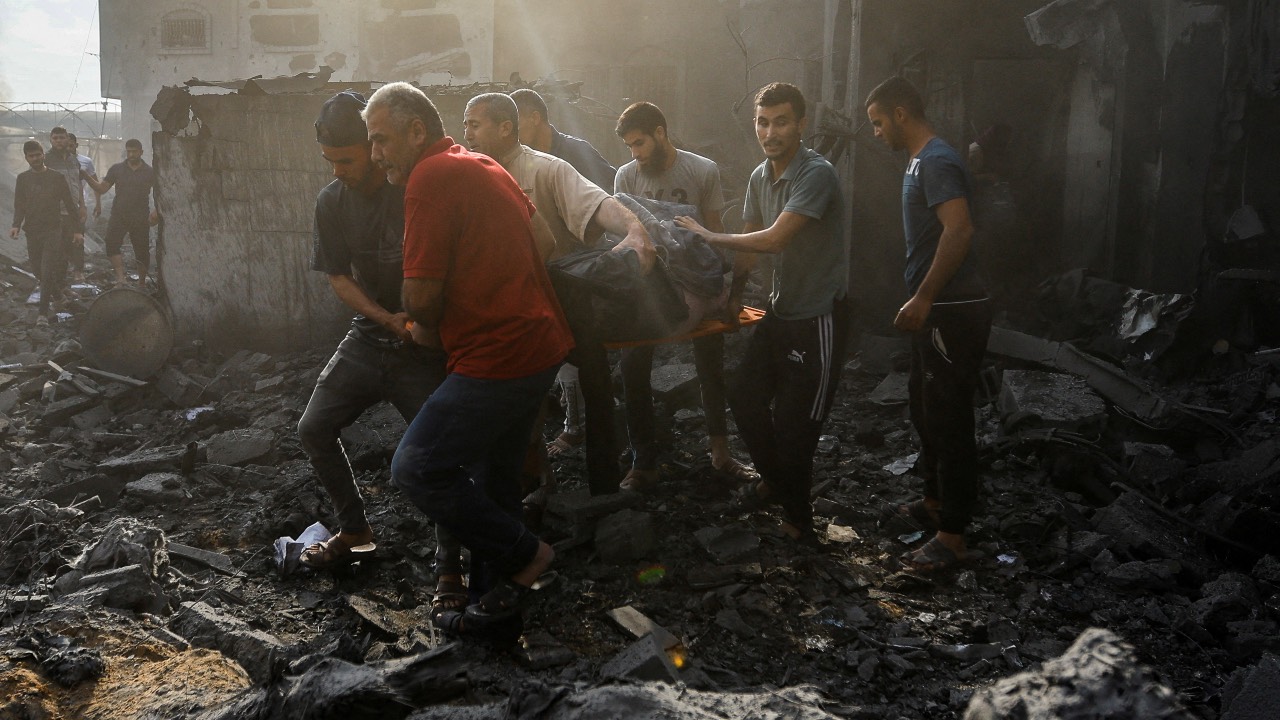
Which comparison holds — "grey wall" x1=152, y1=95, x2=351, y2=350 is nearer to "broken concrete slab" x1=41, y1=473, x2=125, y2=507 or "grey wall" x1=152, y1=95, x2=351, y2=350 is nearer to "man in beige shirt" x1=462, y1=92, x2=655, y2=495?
"broken concrete slab" x1=41, y1=473, x2=125, y2=507

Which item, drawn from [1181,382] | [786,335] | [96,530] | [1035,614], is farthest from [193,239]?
[1181,382]

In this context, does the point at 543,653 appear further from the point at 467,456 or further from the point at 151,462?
the point at 151,462

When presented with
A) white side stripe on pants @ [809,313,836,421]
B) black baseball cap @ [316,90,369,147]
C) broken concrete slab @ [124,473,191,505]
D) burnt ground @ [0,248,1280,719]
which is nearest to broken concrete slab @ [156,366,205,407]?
burnt ground @ [0,248,1280,719]

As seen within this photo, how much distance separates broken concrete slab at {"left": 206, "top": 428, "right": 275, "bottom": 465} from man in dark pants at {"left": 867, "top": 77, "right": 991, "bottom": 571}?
15.0 feet

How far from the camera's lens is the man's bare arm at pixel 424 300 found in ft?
10.2

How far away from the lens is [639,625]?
3.71m

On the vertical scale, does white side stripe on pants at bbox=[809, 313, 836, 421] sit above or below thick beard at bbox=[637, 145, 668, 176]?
below

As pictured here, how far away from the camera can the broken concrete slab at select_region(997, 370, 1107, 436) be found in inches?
238

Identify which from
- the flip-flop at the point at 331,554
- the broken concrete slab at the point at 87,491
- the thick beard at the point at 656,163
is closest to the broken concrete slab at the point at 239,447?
the broken concrete slab at the point at 87,491

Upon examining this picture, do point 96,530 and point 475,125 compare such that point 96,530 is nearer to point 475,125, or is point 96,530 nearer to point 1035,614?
point 475,125

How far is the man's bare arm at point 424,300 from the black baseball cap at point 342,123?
1.06 m

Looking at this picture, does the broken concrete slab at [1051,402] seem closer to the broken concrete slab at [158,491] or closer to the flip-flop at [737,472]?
the flip-flop at [737,472]

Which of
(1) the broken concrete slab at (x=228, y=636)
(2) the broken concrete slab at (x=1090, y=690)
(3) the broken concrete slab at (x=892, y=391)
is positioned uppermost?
(2) the broken concrete slab at (x=1090, y=690)

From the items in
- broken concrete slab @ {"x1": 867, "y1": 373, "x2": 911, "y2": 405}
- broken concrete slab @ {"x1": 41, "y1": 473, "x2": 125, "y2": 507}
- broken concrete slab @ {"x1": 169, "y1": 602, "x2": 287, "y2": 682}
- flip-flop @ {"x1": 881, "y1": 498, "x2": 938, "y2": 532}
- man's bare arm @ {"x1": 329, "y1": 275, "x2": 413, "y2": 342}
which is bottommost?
broken concrete slab @ {"x1": 41, "y1": 473, "x2": 125, "y2": 507}
